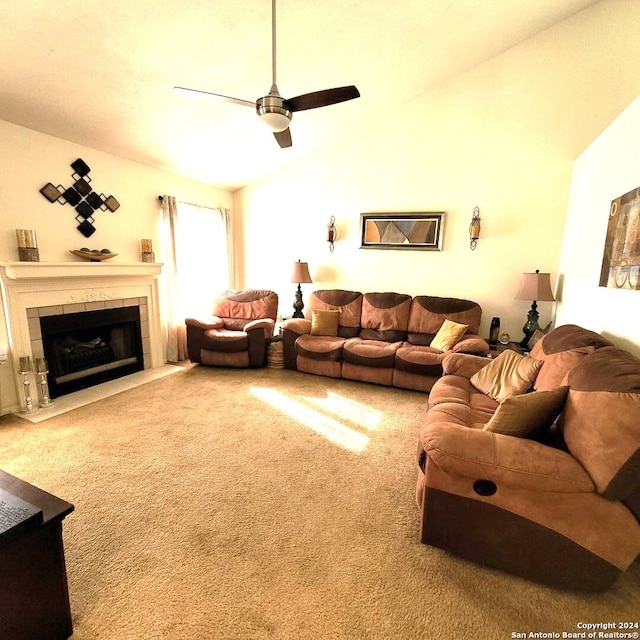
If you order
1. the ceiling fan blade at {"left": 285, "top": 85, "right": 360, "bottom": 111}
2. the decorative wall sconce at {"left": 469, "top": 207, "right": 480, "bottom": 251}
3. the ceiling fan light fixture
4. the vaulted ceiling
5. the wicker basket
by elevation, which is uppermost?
the vaulted ceiling

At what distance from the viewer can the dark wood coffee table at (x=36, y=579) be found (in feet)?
3.42

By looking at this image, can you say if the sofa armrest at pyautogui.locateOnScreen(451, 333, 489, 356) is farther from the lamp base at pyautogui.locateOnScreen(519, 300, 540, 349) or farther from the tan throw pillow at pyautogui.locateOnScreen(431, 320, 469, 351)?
the lamp base at pyautogui.locateOnScreen(519, 300, 540, 349)

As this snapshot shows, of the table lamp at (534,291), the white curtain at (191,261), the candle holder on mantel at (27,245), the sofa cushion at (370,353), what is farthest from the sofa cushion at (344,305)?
the candle holder on mantel at (27,245)

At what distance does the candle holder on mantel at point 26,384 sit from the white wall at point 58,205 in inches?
3.8

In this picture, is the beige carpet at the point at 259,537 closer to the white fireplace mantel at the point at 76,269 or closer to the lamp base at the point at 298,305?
the white fireplace mantel at the point at 76,269

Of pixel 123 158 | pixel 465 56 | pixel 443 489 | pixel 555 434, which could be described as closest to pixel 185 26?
pixel 123 158

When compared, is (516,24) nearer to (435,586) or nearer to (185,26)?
(185,26)

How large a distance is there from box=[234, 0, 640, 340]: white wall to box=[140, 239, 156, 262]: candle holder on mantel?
174cm

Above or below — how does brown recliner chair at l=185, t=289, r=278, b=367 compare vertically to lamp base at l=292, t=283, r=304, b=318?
below

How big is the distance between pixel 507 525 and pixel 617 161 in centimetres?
269

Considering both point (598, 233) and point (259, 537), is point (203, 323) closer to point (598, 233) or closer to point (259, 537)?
point (259, 537)

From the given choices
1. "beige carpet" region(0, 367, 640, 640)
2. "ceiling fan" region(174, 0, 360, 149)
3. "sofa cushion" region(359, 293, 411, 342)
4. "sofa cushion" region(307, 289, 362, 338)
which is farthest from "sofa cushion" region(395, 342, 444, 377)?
"ceiling fan" region(174, 0, 360, 149)

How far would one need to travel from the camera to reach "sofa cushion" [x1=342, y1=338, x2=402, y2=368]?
3619 millimetres

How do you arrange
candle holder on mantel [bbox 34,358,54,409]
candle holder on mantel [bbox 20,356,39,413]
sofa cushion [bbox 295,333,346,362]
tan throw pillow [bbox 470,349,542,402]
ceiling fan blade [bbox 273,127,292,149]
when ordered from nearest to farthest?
tan throw pillow [bbox 470,349,542,402] → ceiling fan blade [bbox 273,127,292,149] → candle holder on mantel [bbox 20,356,39,413] → candle holder on mantel [bbox 34,358,54,409] → sofa cushion [bbox 295,333,346,362]
